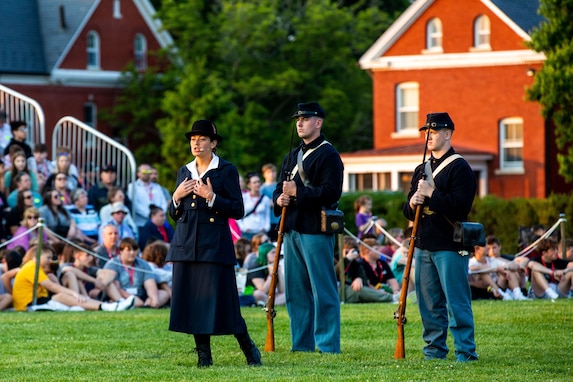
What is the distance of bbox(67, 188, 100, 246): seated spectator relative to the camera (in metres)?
21.6

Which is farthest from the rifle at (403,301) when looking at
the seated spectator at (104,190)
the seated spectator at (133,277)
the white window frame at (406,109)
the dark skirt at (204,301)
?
the white window frame at (406,109)

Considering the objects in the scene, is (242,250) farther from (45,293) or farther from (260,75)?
(260,75)

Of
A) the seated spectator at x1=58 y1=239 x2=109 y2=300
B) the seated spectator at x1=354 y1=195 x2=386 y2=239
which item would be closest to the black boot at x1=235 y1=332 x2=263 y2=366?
the seated spectator at x1=58 y1=239 x2=109 y2=300

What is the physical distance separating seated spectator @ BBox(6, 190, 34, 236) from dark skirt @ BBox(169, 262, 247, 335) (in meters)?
9.22

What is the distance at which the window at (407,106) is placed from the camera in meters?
51.4

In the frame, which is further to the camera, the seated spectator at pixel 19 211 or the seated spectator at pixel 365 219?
the seated spectator at pixel 365 219

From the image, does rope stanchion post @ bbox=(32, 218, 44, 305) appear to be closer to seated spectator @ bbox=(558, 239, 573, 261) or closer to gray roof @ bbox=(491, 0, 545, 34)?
seated spectator @ bbox=(558, 239, 573, 261)

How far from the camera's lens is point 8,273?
18.6 metres

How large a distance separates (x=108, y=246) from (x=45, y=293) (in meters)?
1.48

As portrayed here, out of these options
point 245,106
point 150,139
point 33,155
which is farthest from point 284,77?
point 33,155

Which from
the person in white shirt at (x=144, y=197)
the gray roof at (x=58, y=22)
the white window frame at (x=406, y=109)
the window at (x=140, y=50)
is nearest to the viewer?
the person in white shirt at (x=144, y=197)

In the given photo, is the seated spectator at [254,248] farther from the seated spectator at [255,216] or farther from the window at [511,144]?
the window at [511,144]

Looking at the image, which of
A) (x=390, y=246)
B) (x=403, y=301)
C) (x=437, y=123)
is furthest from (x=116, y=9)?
(x=437, y=123)

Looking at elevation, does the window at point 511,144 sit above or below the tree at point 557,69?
below
